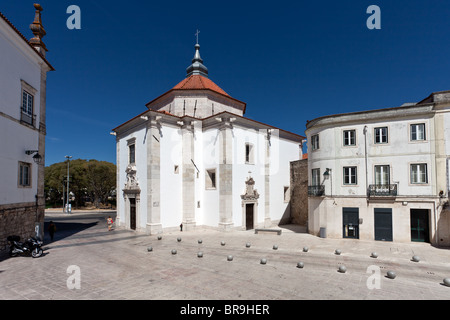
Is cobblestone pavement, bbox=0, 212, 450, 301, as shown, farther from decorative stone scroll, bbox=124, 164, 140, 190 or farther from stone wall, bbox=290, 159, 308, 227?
stone wall, bbox=290, 159, 308, 227

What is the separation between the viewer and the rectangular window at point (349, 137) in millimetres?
18481

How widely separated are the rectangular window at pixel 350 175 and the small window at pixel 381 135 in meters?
2.64

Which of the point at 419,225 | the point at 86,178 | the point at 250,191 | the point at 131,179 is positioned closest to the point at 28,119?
the point at 131,179

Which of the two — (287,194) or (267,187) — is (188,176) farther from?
(287,194)

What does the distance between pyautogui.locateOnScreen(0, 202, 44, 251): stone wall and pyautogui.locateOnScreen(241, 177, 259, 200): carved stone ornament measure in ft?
52.7

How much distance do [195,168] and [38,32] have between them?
16.1m

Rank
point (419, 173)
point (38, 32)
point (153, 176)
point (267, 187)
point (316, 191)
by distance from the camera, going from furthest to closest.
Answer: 1. point (267, 187)
2. point (153, 176)
3. point (316, 191)
4. point (38, 32)
5. point (419, 173)

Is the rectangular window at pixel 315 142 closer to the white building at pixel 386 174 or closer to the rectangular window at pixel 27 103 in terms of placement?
the white building at pixel 386 174

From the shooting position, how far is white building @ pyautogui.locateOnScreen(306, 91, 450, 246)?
16078 mm

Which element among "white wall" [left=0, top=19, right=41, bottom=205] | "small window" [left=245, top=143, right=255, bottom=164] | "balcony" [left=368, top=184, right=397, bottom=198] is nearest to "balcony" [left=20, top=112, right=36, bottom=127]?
"white wall" [left=0, top=19, right=41, bottom=205]

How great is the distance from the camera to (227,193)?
21.9 m

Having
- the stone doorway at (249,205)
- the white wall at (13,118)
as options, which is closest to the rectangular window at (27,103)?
the white wall at (13,118)

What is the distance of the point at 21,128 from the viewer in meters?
15.2
